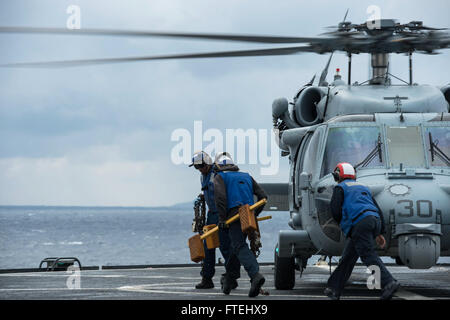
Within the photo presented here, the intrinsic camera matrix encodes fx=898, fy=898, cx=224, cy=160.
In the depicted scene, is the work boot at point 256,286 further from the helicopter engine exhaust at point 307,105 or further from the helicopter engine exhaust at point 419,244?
the helicopter engine exhaust at point 307,105

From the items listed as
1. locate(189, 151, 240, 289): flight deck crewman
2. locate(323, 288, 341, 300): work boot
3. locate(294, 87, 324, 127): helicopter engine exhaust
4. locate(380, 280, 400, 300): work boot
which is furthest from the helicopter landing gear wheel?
locate(380, 280, 400, 300): work boot

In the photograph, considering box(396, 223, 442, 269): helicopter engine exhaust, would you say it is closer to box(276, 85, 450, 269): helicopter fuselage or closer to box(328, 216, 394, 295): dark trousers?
box(276, 85, 450, 269): helicopter fuselage

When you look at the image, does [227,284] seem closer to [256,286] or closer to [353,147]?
[256,286]

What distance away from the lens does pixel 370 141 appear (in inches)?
485

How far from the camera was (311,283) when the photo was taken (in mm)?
15797

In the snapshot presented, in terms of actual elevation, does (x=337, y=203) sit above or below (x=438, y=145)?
below

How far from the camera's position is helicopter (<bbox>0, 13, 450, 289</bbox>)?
11008mm

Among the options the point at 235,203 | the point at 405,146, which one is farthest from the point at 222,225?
the point at 405,146

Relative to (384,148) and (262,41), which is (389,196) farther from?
(262,41)

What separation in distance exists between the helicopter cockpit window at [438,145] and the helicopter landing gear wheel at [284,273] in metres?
2.91

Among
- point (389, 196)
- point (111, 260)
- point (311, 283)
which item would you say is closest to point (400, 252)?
→ point (389, 196)

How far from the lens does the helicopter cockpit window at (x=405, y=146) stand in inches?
472

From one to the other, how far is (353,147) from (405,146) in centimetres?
70
